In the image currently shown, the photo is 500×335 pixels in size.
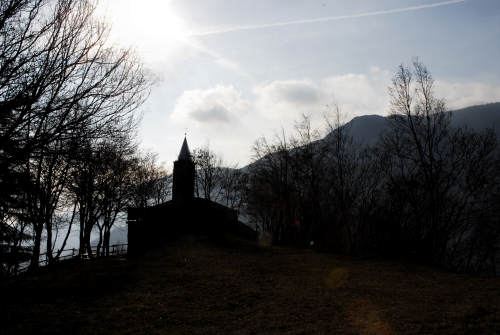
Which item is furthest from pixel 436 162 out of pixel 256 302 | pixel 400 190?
pixel 256 302

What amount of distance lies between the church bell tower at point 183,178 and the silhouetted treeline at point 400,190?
8.89m

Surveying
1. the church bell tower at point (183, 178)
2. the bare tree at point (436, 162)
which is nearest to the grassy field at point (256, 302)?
the bare tree at point (436, 162)

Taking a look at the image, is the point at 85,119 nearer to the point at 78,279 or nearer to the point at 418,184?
the point at 78,279

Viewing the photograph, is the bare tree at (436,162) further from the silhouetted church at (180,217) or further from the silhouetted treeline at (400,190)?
Result: the silhouetted church at (180,217)

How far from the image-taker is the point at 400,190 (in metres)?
25.4

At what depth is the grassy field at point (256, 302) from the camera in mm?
6738

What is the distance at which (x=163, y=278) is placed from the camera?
40.3 feet

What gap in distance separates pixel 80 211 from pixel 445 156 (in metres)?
27.9

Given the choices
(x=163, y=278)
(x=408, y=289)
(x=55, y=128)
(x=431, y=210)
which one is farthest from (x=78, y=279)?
(x=431, y=210)

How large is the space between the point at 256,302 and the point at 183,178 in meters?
31.5

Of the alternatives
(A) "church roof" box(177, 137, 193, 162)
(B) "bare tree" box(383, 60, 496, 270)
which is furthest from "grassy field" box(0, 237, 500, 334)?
(A) "church roof" box(177, 137, 193, 162)

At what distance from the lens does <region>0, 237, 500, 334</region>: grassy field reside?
6738 mm

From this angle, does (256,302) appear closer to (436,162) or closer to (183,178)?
(436,162)

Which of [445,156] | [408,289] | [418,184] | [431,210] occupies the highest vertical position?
[445,156]
